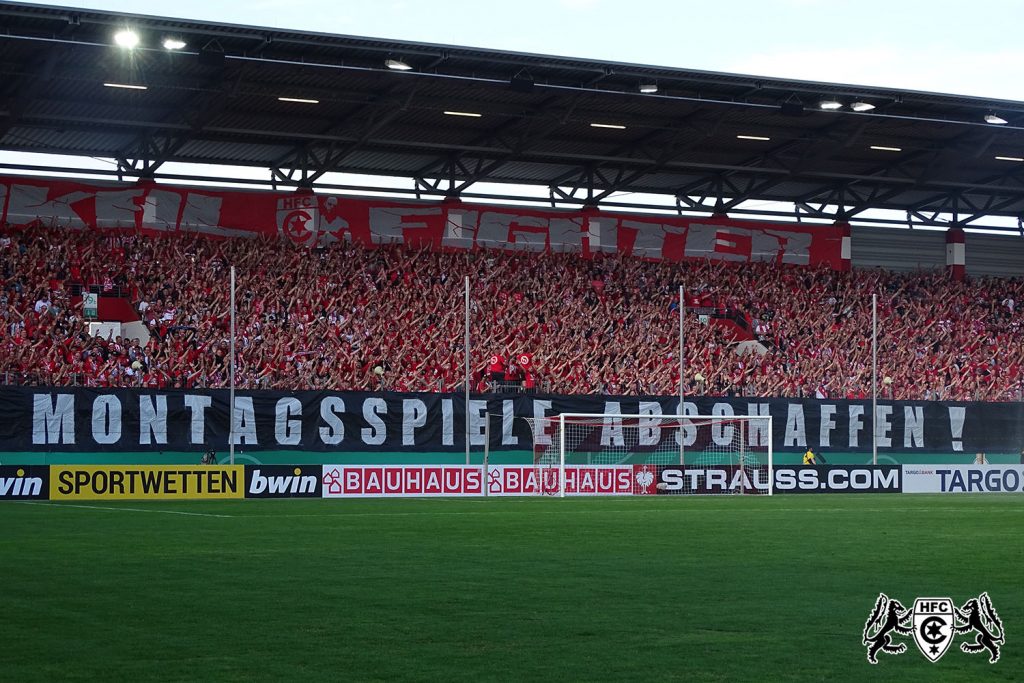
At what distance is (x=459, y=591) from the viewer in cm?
1264

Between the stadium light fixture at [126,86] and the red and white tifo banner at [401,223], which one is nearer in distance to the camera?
the stadium light fixture at [126,86]

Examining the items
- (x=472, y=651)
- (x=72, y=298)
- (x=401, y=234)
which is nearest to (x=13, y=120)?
(x=72, y=298)

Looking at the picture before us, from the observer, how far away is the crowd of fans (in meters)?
39.5

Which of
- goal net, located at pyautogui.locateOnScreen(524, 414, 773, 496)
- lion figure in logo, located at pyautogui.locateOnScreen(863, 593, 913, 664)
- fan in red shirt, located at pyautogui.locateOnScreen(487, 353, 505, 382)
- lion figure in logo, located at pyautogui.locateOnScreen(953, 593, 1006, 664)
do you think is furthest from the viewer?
fan in red shirt, located at pyautogui.locateOnScreen(487, 353, 505, 382)

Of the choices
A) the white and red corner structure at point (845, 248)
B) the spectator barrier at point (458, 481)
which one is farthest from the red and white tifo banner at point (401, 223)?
the spectator barrier at point (458, 481)

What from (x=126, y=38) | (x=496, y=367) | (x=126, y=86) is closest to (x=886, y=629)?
(x=126, y=38)

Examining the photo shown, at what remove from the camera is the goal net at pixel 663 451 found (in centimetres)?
3875

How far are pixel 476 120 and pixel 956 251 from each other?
77.0 feet

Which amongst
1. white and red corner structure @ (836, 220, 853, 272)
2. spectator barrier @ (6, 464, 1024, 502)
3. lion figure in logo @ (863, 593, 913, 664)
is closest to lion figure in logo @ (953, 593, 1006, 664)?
lion figure in logo @ (863, 593, 913, 664)

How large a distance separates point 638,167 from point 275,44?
60.0 feet

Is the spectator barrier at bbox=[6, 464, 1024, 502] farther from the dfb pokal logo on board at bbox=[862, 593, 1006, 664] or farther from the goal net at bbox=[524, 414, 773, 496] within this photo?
the dfb pokal logo on board at bbox=[862, 593, 1006, 664]

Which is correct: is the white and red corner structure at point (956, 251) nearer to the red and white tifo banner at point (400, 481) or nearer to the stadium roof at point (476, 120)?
the stadium roof at point (476, 120)

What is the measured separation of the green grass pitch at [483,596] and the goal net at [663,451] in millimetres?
15136

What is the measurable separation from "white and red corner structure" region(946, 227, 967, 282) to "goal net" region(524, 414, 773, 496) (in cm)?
1957
